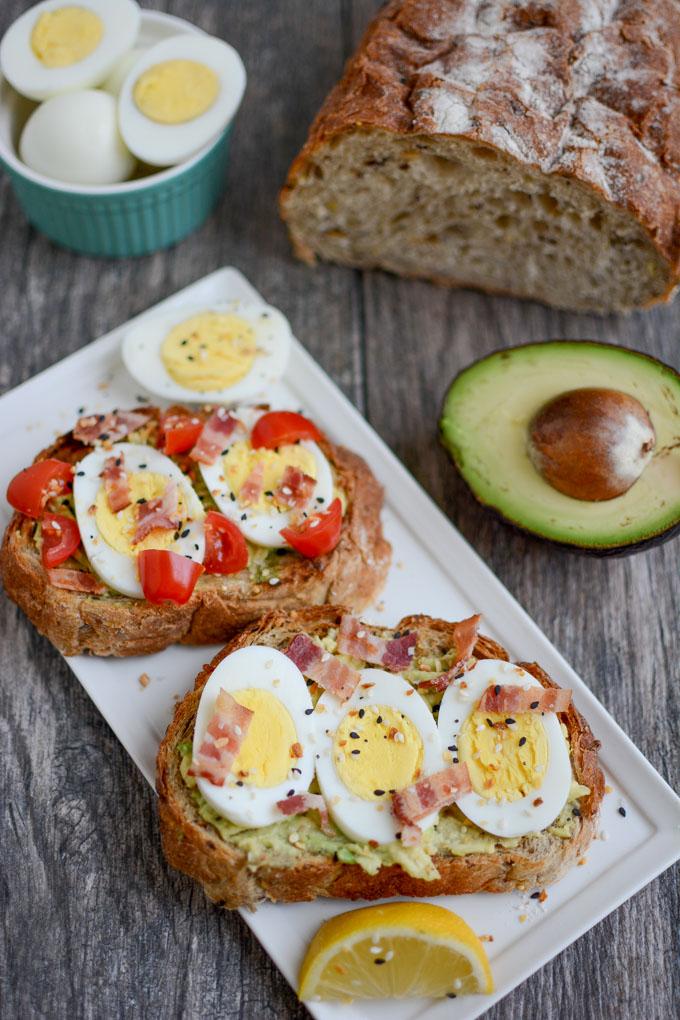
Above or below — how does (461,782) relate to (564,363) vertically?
below

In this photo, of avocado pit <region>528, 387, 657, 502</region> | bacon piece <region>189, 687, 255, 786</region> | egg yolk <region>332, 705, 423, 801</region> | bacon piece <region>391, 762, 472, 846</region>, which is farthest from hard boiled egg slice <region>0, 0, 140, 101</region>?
bacon piece <region>391, 762, 472, 846</region>

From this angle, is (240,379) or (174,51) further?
(174,51)

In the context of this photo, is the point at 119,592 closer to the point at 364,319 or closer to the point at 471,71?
the point at 364,319

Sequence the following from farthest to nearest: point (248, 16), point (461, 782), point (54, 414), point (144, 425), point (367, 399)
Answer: point (248, 16), point (367, 399), point (54, 414), point (144, 425), point (461, 782)

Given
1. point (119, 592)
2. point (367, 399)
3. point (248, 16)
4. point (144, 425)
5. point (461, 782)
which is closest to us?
point (461, 782)

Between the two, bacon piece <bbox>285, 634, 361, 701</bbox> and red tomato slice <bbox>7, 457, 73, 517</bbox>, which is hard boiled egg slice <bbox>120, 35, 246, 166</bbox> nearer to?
red tomato slice <bbox>7, 457, 73, 517</bbox>

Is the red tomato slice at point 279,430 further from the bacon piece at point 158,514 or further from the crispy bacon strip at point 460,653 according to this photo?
the crispy bacon strip at point 460,653

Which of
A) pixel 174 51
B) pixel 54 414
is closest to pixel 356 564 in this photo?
pixel 54 414

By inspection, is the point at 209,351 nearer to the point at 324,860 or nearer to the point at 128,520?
the point at 128,520
